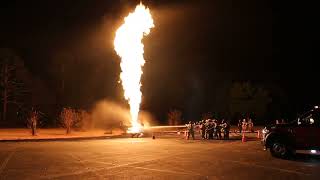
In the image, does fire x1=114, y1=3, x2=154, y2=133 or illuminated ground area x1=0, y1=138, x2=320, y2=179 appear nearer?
illuminated ground area x1=0, y1=138, x2=320, y2=179

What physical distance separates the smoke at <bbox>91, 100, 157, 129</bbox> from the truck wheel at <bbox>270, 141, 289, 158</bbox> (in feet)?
92.0

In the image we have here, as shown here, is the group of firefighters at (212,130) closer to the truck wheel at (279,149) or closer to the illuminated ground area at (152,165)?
the illuminated ground area at (152,165)

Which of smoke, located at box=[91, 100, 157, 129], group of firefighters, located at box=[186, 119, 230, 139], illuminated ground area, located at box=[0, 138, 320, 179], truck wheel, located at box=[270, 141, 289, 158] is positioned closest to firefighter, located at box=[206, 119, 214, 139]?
group of firefighters, located at box=[186, 119, 230, 139]

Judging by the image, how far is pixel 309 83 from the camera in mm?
62375

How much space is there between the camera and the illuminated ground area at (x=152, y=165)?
13734 mm

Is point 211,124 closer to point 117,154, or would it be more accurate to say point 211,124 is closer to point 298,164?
point 117,154

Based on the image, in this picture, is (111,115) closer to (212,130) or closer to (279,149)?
(212,130)

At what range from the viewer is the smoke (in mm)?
47688

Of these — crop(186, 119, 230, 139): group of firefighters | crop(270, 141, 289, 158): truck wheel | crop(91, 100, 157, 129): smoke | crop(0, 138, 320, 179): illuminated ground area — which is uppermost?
crop(91, 100, 157, 129): smoke

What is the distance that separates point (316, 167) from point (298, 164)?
37.5 inches

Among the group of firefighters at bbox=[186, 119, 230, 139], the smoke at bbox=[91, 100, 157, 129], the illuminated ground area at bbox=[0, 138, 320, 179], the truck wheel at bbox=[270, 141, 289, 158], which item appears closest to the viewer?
the illuminated ground area at bbox=[0, 138, 320, 179]

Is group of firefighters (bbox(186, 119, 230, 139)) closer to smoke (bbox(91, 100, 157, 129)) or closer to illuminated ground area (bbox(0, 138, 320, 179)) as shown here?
illuminated ground area (bbox(0, 138, 320, 179))

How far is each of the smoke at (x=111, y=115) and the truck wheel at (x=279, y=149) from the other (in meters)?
28.1

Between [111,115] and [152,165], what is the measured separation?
118ft
